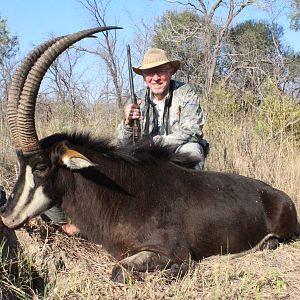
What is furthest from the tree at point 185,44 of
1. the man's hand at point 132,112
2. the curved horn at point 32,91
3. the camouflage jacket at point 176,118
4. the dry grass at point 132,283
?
the curved horn at point 32,91

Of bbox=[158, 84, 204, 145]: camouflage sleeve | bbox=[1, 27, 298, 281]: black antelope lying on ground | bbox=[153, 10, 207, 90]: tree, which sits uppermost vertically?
bbox=[153, 10, 207, 90]: tree

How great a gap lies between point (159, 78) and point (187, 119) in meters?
0.61

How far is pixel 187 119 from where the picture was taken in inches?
219

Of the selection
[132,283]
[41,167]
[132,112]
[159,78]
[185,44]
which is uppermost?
[185,44]

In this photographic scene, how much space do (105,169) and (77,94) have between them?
9.55 metres

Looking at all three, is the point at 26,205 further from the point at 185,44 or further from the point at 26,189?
the point at 185,44

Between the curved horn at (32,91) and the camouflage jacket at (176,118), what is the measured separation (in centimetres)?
180

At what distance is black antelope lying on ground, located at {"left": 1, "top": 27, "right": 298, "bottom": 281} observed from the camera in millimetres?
3662

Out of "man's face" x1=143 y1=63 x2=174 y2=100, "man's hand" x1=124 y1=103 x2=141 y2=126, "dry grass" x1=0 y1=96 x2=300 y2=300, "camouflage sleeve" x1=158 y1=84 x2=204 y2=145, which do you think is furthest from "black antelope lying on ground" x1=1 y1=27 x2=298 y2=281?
"man's face" x1=143 y1=63 x2=174 y2=100

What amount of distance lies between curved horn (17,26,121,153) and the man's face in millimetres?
2005

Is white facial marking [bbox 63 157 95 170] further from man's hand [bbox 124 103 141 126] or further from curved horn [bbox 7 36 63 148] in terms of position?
man's hand [bbox 124 103 141 126]

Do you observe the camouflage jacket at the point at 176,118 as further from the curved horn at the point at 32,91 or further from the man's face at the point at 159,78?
the curved horn at the point at 32,91

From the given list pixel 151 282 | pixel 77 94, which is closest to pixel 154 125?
pixel 151 282

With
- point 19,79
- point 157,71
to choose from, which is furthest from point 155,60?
point 19,79
